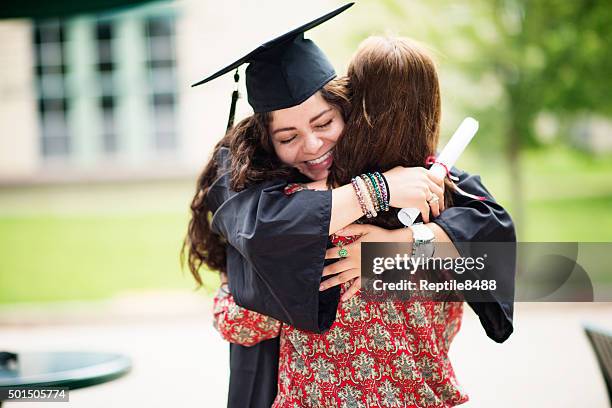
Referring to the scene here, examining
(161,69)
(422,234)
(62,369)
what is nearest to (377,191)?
(422,234)

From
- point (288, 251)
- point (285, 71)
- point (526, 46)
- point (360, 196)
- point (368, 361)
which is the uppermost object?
point (526, 46)

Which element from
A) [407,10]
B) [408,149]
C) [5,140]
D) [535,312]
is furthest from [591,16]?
[5,140]

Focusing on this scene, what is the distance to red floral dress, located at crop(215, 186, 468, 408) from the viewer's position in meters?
1.98

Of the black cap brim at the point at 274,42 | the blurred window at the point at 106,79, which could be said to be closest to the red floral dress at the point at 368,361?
the black cap brim at the point at 274,42

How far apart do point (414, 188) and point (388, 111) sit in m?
0.20

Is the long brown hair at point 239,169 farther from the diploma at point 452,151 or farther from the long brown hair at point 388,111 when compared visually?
the diploma at point 452,151

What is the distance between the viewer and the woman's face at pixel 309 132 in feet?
6.65

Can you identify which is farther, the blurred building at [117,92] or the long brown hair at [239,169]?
the blurred building at [117,92]

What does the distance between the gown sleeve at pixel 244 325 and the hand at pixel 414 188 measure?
1.53ft

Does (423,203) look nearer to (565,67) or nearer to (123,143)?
(565,67)

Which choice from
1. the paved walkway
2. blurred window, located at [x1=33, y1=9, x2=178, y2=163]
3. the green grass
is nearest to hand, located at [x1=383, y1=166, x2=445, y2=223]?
the paved walkway

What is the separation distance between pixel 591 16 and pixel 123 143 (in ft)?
30.6

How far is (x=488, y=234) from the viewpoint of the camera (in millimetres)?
1968

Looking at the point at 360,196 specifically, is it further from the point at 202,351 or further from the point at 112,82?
the point at 112,82
